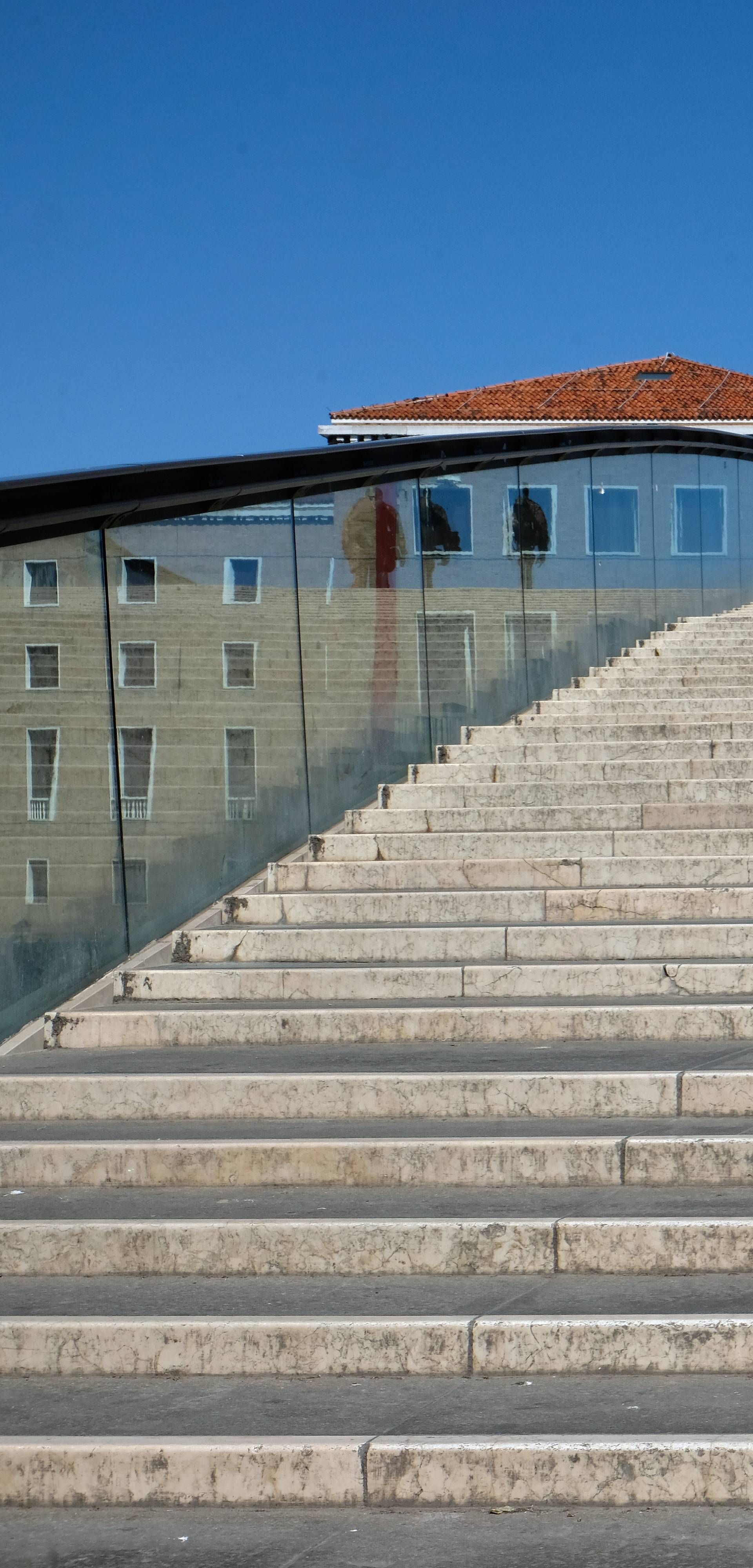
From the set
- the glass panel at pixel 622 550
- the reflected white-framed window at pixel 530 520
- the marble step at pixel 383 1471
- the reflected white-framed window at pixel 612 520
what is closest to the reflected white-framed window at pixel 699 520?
the glass panel at pixel 622 550

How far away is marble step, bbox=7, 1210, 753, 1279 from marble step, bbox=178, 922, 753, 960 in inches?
65.4

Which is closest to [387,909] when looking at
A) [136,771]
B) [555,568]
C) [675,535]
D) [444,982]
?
[444,982]

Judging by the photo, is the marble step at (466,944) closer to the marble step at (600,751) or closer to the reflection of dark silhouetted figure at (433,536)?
the marble step at (600,751)

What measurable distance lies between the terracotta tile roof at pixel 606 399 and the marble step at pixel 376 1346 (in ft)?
122

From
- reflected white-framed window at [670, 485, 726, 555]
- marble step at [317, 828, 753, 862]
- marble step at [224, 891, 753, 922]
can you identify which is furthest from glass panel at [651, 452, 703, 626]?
marble step at [224, 891, 753, 922]

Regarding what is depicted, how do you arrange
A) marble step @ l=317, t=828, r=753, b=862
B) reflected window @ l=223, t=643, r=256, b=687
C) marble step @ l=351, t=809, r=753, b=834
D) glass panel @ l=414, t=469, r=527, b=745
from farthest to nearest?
glass panel @ l=414, t=469, r=527, b=745 < marble step @ l=351, t=809, r=753, b=834 < marble step @ l=317, t=828, r=753, b=862 < reflected window @ l=223, t=643, r=256, b=687

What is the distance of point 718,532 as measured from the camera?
12.1 meters

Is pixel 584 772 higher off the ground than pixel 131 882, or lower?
higher

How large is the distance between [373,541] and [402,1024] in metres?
3.27

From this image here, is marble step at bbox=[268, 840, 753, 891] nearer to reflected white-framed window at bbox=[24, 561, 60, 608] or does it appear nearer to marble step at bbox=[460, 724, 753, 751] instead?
reflected white-framed window at bbox=[24, 561, 60, 608]

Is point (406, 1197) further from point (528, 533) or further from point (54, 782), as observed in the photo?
point (528, 533)

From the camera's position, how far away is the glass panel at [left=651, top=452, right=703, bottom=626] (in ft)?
36.6

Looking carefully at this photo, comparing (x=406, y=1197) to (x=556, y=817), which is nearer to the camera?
(x=406, y=1197)

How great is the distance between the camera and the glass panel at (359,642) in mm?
6832
